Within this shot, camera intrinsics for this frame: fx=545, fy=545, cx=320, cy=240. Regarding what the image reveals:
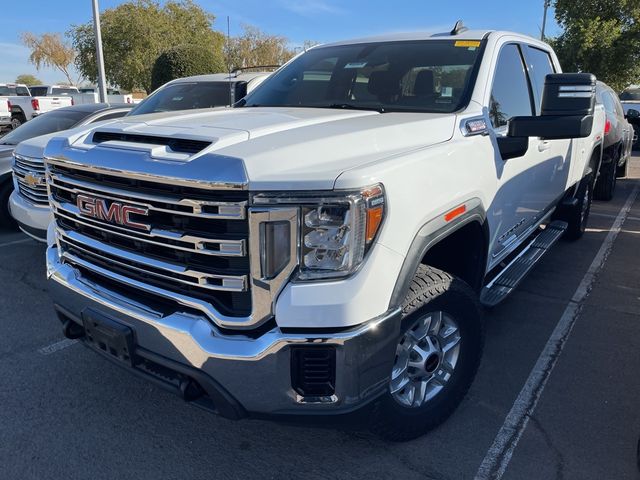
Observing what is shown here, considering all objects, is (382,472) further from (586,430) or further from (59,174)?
(59,174)

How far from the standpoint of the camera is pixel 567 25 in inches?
927

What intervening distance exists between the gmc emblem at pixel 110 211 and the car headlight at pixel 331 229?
0.58 meters

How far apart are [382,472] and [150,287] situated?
137 cm

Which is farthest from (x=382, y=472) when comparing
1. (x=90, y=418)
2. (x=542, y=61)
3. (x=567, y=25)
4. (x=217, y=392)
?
(x=567, y=25)

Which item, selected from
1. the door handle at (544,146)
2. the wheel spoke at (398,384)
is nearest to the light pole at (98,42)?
the door handle at (544,146)

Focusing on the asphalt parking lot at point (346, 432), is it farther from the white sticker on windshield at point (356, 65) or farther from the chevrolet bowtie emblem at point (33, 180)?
the white sticker on windshield at point (356, 65)

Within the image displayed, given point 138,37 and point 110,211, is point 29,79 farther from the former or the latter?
point 110,211

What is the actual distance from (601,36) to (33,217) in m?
23.5

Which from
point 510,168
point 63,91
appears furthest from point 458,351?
point 63,91

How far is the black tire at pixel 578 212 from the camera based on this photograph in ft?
19.2

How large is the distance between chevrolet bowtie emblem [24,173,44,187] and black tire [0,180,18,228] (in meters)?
1.66

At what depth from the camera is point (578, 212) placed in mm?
6098

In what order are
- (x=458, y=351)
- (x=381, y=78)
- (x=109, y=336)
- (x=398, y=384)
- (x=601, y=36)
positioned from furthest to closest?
(x=601, y=36) < (x=381, y=78) < (x=458, y=351) < (x=398, y=384) < (x=109, y=336)

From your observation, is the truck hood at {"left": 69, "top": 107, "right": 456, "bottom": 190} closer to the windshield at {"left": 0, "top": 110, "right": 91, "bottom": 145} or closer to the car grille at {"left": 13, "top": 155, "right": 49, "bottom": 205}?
the car grille at {"left": 13, "top": 155, "right": 49, "bottom": 205}
